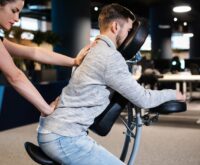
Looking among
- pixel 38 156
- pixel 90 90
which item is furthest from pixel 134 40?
pixel 38 156

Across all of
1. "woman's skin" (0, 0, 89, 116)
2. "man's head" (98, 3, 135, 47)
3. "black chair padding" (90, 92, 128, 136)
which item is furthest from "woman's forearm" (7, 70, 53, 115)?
"man's head" (98, 3, 135, 47)

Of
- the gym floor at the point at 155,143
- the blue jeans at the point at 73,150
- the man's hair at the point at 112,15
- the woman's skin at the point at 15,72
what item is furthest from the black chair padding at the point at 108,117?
the gym floor at the point at 155,143

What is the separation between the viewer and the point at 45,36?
7.45 meters

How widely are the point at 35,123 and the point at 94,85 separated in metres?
4.55

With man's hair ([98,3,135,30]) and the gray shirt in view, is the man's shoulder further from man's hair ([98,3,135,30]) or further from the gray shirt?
man's hair ([98,3,135,30])

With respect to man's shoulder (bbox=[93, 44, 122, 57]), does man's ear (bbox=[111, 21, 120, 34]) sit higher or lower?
higher

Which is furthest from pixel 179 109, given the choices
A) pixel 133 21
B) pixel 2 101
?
pixel 2 101

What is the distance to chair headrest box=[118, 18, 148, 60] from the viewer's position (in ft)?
4.85

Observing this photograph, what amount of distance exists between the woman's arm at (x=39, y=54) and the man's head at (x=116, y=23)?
0.83 feet

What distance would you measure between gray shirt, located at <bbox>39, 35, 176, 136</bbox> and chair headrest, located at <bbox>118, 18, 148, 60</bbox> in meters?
0.09

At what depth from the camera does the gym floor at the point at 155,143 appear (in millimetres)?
3451

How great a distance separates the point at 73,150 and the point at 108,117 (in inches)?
9.2

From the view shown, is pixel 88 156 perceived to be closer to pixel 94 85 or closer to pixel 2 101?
pixel 94 85

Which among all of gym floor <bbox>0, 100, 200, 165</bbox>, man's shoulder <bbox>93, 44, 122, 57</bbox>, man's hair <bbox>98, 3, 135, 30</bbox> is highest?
man's hair <bbox>98, 3, 135, 30</bbox>
